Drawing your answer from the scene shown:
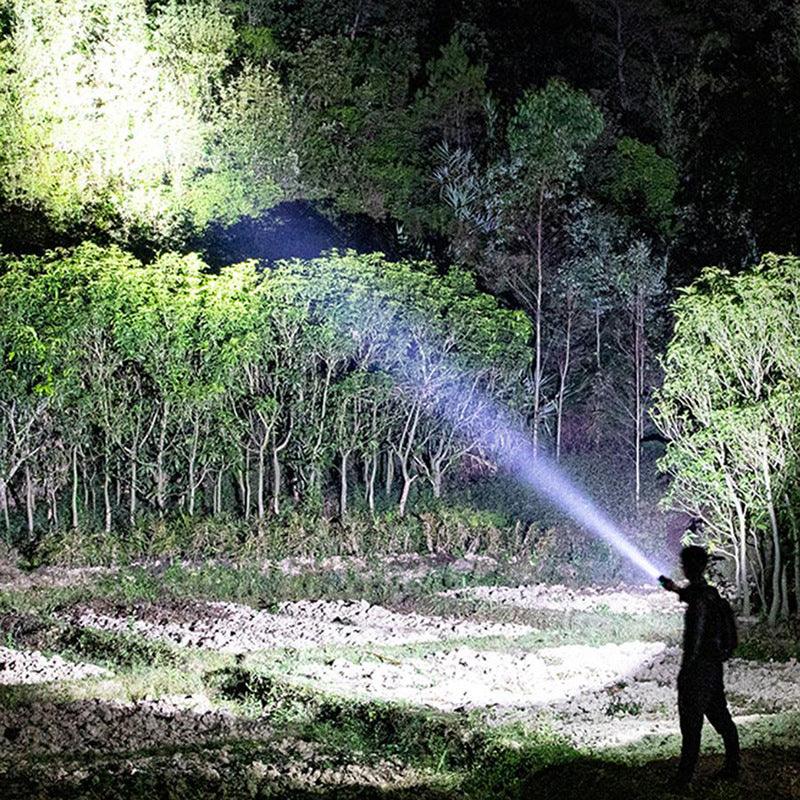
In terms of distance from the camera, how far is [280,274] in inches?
858

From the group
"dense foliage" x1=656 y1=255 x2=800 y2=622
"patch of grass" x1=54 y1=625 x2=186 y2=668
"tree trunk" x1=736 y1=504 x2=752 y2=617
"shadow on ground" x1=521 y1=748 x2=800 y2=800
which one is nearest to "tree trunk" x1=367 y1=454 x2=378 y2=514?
"dense foliage" x1=656 y1=255 x2=800 y2=622

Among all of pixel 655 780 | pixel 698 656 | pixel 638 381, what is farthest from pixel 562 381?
pixel 698 656

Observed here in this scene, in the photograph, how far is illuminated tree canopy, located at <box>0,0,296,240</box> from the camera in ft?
89.1

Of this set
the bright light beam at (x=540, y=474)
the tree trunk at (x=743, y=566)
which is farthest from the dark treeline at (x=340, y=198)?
the tree trunk at (x=743, y=566)

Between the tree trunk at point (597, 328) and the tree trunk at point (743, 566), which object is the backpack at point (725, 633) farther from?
the tree trunk at point (597, 328)

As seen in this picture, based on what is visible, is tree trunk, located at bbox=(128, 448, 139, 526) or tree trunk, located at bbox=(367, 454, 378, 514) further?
tree trunk, located at bbox=(367, 454, 378, 514)

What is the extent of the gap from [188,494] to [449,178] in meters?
13.2

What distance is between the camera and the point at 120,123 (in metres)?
27.8

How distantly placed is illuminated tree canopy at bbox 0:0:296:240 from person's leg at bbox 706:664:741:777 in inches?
879

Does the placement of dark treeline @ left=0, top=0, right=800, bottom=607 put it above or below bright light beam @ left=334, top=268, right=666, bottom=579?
above

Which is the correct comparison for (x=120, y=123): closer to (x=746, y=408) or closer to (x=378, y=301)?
(x=378, y=301)

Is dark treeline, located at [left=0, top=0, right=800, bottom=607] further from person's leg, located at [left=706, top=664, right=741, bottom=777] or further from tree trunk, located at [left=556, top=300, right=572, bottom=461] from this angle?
person's leg, located at [left=706, top=664, right=741, bottom=777]

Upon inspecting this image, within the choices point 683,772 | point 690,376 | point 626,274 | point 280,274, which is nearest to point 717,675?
point 683,772

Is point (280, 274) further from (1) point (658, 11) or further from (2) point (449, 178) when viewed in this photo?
(1) point (658, 11)
